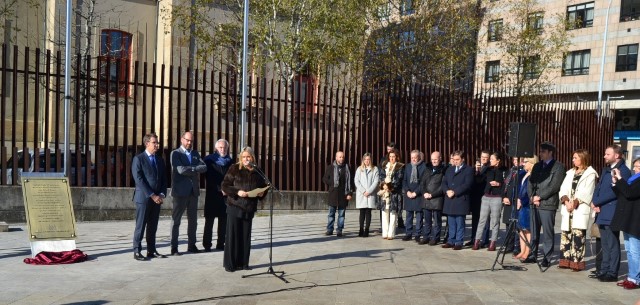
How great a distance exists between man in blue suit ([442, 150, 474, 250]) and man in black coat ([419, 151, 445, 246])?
173mm

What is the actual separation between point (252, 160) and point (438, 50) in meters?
16.1

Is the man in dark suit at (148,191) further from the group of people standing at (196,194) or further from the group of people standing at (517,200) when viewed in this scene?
the group of people standing at (517,200)

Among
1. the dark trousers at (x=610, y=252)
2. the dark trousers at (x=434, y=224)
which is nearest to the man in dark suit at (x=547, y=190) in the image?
the dark trousers at (x=610, y=252)

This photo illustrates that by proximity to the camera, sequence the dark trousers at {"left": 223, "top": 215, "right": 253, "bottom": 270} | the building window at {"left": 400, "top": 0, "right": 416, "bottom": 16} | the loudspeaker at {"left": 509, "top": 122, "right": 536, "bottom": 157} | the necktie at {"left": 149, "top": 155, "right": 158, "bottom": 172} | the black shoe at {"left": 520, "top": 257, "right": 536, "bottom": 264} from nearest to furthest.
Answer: the dark trousers at {"left": 223, "top": 215, "right": 253, "bottom": 270}
the necktie at {"left": 149, "top": 155, "right": 158, "bottom": 172}
the loudspeaker at {"left": 509, "top": 122, "right": 536, "bottom": 157}
the black shoe at {"left": 520, "top": 257, "right": 536, "bottom": 264}
the building window at {"left": 400, "top": 0, "right": 416, "bottom": 16}

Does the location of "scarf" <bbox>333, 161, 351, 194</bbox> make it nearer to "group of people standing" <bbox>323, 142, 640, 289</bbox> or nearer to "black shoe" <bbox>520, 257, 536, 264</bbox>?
"group of people standing" <bbox>323, 142, 640, 289</bbox>

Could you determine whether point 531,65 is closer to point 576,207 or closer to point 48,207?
point 576,207

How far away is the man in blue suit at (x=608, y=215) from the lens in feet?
29.9

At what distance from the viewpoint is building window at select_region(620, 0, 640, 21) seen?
40.3m

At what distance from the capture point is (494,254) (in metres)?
11.5

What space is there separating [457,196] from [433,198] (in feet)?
1.95

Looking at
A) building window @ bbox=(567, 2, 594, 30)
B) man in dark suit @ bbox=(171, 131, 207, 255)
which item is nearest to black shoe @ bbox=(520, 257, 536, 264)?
man in dark suit @ bbox=(171, 131, 207, 255)

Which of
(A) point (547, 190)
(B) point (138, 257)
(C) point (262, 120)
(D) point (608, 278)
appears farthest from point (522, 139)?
(C) point (262, 120)

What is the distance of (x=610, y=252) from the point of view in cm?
917

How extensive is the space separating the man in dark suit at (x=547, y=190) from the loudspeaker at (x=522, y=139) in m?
0.39
